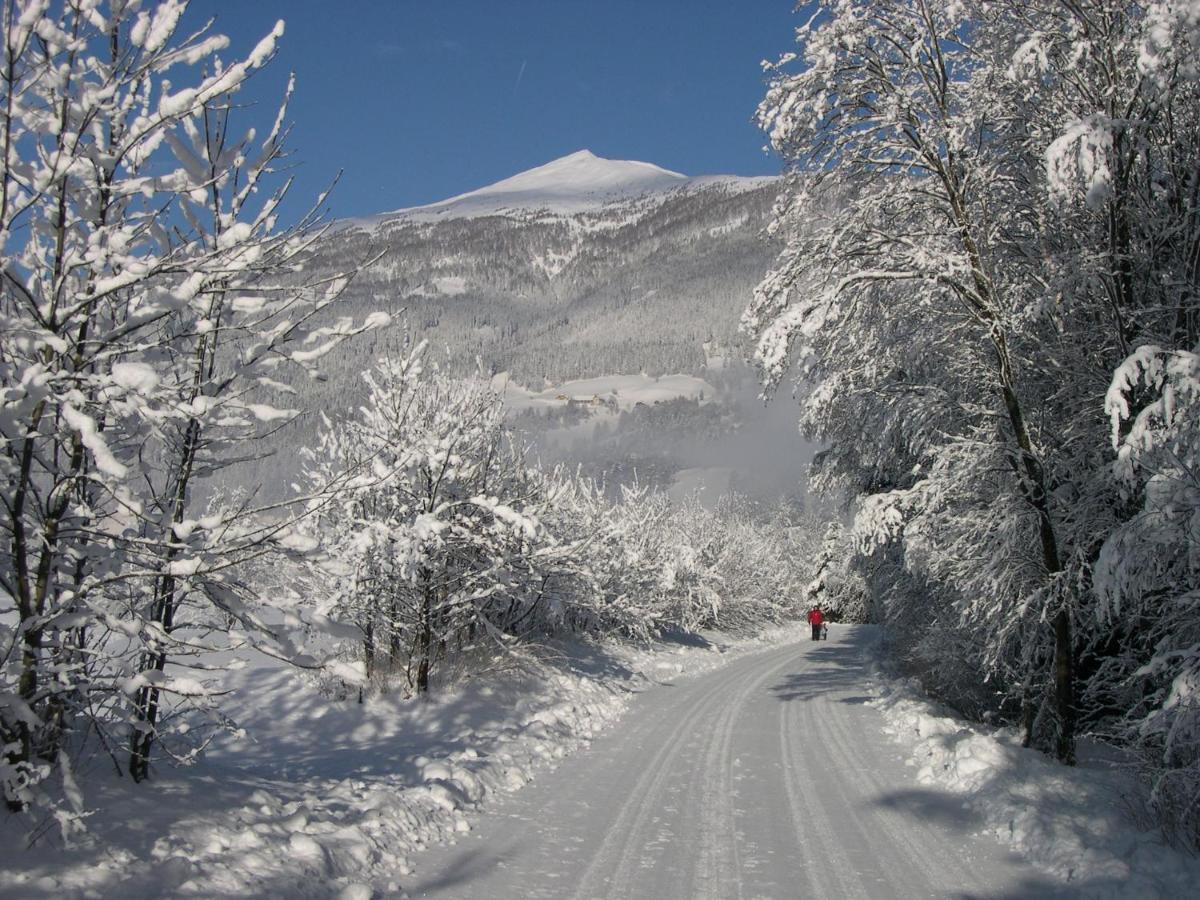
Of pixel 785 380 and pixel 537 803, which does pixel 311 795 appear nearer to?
pixel 537 803

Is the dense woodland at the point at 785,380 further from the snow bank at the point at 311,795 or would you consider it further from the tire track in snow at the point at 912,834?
the tire track in snow at the point at 912,834

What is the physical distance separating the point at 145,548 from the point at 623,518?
2701cm

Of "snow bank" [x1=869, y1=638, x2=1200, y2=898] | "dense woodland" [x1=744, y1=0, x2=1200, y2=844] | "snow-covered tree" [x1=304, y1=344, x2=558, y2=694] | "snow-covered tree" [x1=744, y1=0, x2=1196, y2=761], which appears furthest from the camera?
"snow-covered tree" [x1=304, y1=344, x2=558, y2=694]

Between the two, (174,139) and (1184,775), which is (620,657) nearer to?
(1184,775)

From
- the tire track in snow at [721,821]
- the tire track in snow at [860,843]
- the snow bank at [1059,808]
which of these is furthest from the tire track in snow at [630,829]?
the snow bank at [1059,808]

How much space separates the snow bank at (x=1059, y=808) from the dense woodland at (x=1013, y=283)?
0.52 m

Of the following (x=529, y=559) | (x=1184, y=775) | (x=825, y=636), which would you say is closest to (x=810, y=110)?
(x=1184, y=775)

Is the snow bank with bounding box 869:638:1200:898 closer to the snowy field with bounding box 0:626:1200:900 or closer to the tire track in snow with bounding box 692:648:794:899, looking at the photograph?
the snowy field with bounding box 0:626:1200:900

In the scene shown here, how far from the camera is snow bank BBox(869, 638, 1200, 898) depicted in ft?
17.2

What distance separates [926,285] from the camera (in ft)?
26.7

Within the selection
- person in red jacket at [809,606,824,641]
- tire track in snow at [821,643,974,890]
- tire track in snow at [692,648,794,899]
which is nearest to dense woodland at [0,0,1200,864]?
tire track in snow at [821,643,974,890]

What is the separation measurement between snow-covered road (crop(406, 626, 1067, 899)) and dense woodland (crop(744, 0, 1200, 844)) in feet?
6.41

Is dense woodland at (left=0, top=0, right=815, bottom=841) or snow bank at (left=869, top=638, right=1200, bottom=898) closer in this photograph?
dense woodland at (left=0, top=0, right=815, bottom=841)

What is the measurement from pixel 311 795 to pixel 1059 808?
21.6 ft
